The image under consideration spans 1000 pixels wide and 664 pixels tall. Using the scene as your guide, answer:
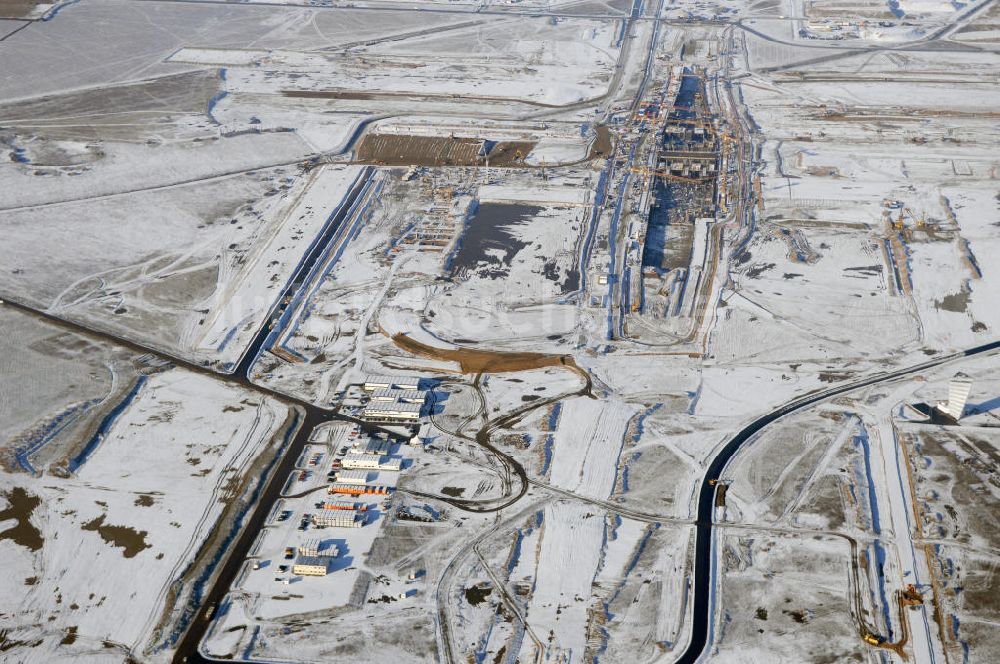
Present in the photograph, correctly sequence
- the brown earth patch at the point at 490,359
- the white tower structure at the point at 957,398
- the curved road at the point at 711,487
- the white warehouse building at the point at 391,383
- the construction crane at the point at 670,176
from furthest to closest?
1. the construction crane at the point at 670,176
2. the brown earth patch at the point at 490,359
3. the white warehouse building at the point at 391,383
4. the white tower structure at the point at 957,398
5. the curved road at the point at 711,487

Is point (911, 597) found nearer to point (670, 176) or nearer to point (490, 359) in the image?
point (490, 359)

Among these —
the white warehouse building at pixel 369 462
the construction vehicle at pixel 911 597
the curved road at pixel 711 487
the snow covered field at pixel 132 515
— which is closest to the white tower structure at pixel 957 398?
the curved road at pixel 711 487

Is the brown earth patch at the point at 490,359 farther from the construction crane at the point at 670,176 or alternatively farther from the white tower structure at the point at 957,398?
the construction crane at the point at 670,176

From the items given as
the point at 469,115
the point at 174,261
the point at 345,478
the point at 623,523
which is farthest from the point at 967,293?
the point at 174,261

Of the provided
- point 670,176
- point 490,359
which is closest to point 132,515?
point 490,359

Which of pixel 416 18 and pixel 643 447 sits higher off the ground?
pixel 416 18

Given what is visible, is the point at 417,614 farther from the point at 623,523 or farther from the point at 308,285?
the point at 308,285
